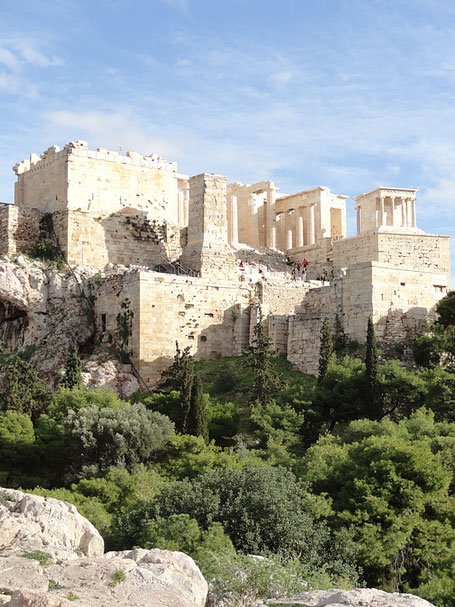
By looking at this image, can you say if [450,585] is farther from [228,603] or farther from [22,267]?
[22,267]

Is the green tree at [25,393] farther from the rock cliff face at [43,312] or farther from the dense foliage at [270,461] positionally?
the rock cliff face at [43,312]

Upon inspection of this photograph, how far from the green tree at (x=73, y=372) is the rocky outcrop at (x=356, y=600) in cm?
2314

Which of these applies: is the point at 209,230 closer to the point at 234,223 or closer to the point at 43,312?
the point at 43,312

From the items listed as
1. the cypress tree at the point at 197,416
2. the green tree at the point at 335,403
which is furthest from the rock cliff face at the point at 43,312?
the green tree at the point at 335,403

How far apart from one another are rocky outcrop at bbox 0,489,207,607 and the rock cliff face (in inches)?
924

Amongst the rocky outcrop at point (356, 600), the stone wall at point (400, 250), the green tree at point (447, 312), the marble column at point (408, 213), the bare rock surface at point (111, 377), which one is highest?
the marble column at point (408, 213)

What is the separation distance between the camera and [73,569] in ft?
62.8

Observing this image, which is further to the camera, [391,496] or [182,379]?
[182,379]

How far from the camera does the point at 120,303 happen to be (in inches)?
1821

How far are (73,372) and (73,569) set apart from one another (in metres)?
23.9

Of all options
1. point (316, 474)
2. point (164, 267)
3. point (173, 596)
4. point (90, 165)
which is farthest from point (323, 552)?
point (90, 165)

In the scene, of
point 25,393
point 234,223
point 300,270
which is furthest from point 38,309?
point 234,223

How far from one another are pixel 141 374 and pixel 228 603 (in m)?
24.6

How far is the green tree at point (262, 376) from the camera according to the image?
41.9 metres
